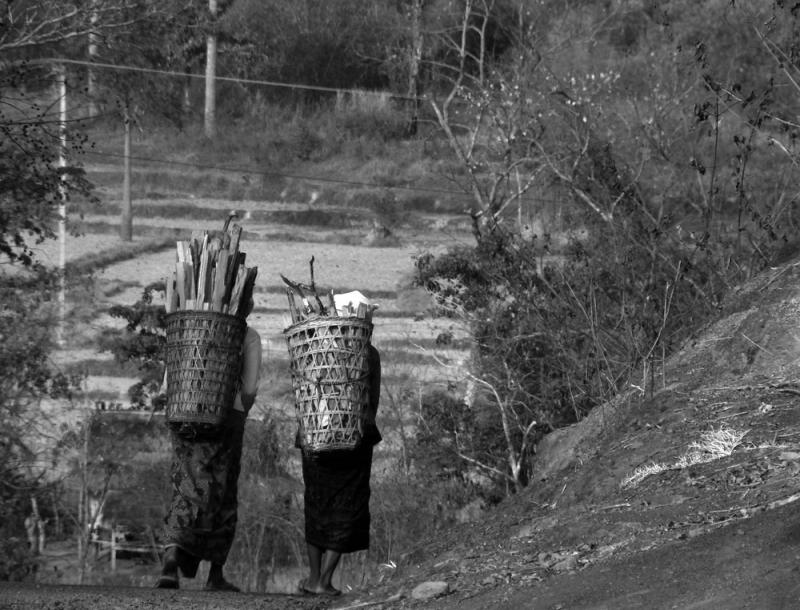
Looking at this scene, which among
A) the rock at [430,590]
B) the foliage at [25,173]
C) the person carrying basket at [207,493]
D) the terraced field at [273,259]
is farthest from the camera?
the terraced field at [273,259]

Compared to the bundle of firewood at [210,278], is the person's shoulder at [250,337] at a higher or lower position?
lower

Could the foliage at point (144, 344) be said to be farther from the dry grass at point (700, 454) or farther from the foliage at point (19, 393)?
the dry grass at point (700, 454)

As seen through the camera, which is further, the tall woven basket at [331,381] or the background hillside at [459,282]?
the tall woven basket at [331,381]

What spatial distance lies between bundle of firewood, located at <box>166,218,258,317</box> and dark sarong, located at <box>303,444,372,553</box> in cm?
89

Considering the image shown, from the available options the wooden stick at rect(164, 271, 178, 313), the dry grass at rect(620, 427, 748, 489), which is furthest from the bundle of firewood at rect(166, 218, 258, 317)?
the dry grass at rect(620, 427, 748, 489)

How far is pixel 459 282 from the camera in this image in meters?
18.2

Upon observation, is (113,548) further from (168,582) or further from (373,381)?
(373,381)

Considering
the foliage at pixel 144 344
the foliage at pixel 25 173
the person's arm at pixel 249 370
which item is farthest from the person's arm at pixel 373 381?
the foliage at pixel 144 344

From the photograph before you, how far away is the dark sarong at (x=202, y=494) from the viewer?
6.88 metres

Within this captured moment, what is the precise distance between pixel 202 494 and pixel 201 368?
0.69 metres

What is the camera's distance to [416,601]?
5270 millimetres

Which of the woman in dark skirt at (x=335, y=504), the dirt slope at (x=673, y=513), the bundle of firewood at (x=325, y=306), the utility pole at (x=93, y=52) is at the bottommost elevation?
the woman in dark skirt at (x=335, y=504)

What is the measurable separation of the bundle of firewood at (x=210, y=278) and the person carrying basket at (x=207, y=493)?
145mm

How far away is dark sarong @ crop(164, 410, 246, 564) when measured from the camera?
6.88m
